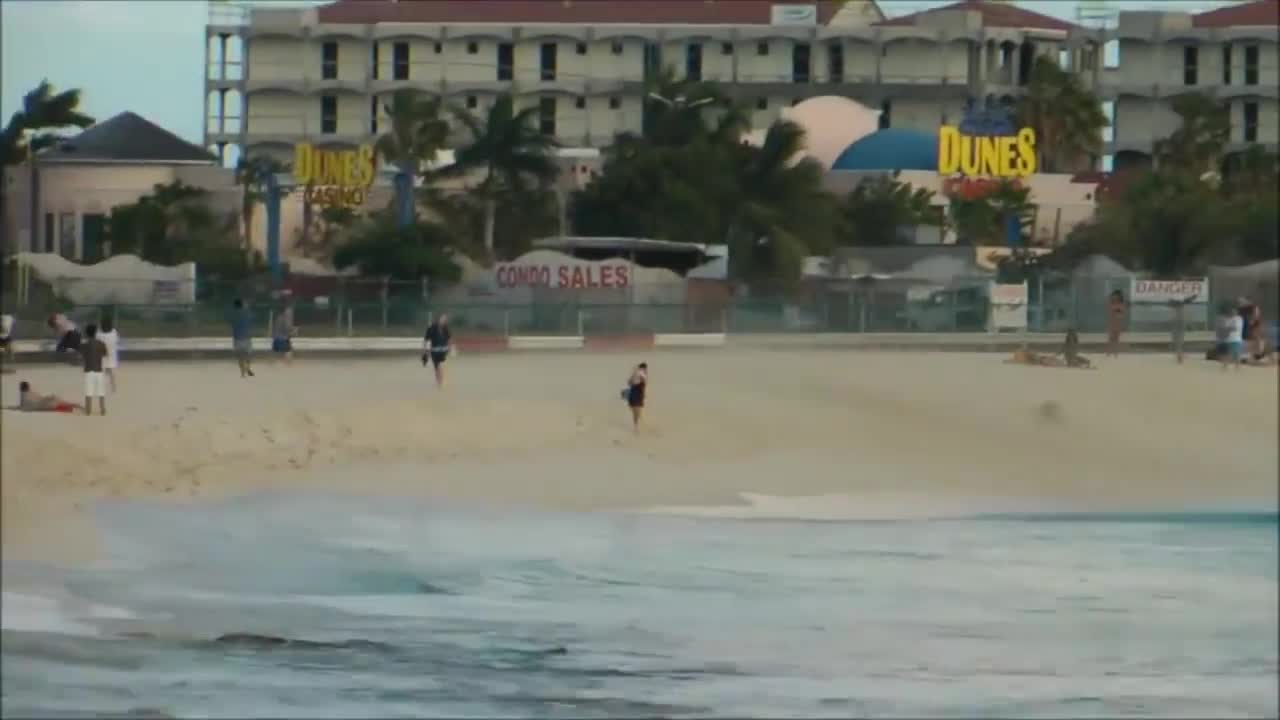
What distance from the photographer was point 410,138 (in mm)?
6656

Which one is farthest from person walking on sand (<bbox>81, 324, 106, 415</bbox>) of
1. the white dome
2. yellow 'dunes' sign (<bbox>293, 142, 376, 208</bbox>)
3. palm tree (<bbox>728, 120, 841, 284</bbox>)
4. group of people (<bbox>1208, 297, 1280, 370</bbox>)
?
group of people (<bbox>1208, 297, 1280, 370</bbox>)

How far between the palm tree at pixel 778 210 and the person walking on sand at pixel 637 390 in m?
0.38

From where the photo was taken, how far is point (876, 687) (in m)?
5.70

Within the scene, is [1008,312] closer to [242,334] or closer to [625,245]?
[625,245]

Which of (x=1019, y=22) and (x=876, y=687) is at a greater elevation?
(x=1019, y=22)

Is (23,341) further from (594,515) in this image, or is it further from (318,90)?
(594,515)

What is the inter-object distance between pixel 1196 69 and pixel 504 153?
2242 millimetres

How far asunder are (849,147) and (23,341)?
239 cm

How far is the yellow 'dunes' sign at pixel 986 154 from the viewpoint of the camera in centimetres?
636

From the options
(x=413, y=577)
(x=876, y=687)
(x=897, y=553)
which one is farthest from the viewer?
(x=413, y=577)

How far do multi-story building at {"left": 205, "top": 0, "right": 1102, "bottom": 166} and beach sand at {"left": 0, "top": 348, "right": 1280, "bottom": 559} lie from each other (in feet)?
2.41

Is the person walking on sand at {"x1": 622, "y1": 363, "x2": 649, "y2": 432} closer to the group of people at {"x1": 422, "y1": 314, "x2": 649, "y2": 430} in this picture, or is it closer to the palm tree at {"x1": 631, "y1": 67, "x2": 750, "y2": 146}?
the group of people at {"x1": 422, "y1": 314, "x2": 649, "y2": 430}

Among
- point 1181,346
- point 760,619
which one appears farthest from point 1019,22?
point 760,619

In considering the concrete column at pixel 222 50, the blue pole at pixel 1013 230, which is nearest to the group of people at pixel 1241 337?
the blue pole at pixel 1013 230
